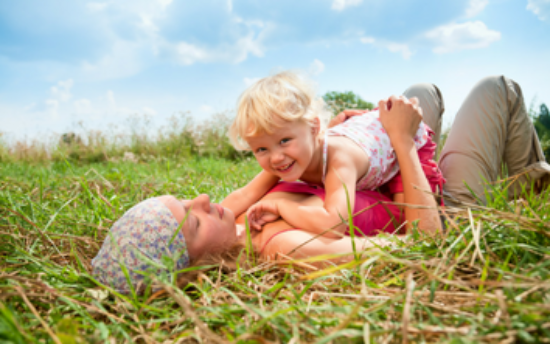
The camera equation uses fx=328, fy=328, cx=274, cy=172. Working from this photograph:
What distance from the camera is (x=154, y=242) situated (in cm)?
161

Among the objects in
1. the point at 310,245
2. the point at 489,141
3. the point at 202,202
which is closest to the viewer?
the point at 310,245

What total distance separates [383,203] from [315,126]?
0.73 meters

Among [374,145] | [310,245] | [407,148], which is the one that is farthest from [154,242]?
[407,148]

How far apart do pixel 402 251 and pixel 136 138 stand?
9560 millimetres

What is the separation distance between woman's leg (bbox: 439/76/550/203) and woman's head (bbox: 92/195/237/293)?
222 cm

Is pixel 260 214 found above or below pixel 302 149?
below

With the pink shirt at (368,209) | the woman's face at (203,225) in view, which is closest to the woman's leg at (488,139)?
the pink shirt at (368,209)

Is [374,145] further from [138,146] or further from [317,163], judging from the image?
[138,146]

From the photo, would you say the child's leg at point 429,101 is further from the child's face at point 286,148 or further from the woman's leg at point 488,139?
the child's face at point 286,148

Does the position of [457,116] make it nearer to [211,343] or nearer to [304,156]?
[304,156]

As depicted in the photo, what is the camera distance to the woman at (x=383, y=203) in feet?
5.24

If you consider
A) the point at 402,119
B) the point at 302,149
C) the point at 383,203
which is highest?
the point at 402,119

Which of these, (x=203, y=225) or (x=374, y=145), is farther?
(x=374, y=145)

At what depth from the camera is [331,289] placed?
1479 millimetres
